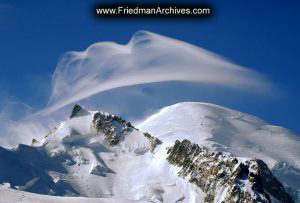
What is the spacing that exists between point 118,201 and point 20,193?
86.4ft

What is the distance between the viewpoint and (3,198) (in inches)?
6447

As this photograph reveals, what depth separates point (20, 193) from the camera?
174 meters

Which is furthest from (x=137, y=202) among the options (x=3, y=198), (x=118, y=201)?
(x=3, y=198)

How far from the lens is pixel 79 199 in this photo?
585 ft

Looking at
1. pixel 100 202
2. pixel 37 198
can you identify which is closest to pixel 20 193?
pixel 37 198

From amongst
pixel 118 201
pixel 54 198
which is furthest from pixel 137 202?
pixel 54 198

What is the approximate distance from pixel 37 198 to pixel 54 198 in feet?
23.7

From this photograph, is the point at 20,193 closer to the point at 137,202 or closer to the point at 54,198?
the point at 54,198

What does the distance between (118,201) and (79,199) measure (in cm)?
1135

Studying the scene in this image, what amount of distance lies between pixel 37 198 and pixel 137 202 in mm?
27963

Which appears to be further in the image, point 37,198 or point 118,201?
point 118,201

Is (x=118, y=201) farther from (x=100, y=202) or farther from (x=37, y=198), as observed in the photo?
(x=37, y=198)

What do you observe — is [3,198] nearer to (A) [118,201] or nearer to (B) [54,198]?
(B) [54,198]

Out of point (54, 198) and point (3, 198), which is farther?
point (54, 198)
